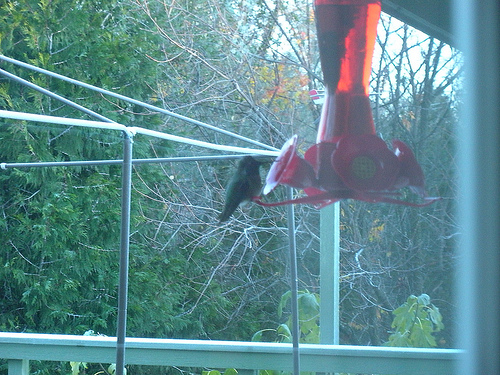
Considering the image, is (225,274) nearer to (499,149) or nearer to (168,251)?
(168,251)

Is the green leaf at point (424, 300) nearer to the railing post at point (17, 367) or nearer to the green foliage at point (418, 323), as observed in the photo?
the green foliage at point (418, 323)

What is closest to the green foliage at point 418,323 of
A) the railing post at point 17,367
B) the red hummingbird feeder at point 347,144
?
the red hummingbird feeder at point 347,144

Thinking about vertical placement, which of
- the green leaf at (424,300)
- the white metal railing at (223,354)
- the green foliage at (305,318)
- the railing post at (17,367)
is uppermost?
the green leaf at (424,300)

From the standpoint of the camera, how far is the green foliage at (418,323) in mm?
807

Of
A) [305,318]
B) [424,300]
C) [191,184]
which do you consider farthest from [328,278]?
[191,184]

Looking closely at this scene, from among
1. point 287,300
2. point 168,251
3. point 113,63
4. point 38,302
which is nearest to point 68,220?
point 38,302

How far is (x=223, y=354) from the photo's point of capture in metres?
1.07

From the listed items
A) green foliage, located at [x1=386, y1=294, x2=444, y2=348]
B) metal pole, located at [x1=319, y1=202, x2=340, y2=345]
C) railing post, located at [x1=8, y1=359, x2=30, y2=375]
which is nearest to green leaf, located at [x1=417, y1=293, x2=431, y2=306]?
green foliage, located at [x1=386, y1=294, x2=444, y2=348]

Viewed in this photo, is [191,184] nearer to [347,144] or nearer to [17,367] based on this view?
[17,367]

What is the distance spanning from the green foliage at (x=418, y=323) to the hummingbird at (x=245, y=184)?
45cm

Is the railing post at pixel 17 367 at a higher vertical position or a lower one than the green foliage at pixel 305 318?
lower

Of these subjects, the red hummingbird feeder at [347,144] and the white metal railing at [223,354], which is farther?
the white metal railing at [223,354]

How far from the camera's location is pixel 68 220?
2.05 meters

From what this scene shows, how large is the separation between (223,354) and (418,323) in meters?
0.41
